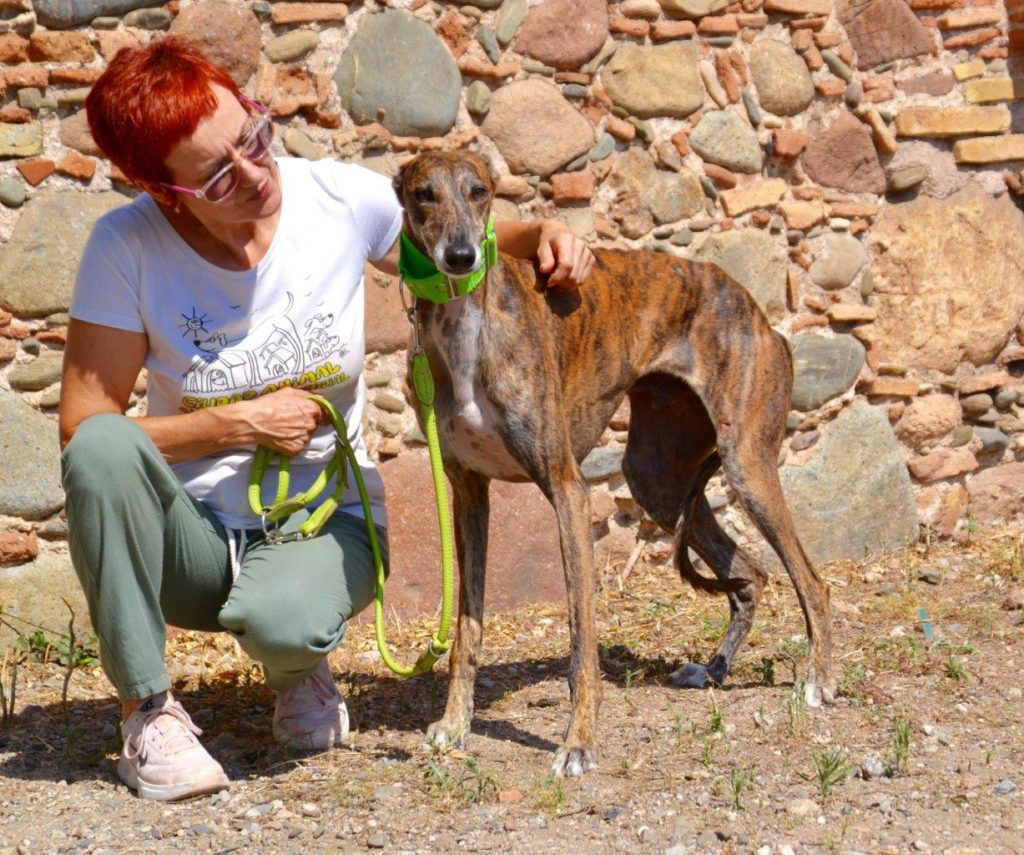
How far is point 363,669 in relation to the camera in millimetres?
4418

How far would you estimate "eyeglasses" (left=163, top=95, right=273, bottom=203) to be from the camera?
313 cm

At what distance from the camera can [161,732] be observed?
3.22m

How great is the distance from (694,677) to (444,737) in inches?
37.8

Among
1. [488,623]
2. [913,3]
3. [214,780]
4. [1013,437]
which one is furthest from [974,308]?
[214,780]

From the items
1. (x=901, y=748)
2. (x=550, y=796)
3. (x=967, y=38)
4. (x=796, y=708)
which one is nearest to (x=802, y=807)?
(x=901, y=748)

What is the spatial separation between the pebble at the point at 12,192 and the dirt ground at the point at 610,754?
141 cm

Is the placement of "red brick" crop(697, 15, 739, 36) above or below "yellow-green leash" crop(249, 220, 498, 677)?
above

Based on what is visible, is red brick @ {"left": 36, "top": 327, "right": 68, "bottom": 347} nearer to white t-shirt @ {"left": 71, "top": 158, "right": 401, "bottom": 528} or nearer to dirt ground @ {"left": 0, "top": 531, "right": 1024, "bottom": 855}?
dirt ground @ {"left": 0, "top": 531, "right": 1024, "bottom": 855}

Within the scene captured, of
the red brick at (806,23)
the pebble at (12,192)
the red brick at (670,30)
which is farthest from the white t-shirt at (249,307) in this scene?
the red brick at (806,23)

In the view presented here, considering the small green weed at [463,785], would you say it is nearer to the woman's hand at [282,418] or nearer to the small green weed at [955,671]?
the woman's hand at [282,418]

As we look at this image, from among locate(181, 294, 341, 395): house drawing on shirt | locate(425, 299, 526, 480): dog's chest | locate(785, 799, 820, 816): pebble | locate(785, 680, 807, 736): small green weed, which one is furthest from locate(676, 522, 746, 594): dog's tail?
locate(181, 294, 341, 395): house drawing on shirt

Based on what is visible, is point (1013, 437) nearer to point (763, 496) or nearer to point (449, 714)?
point (763, 496)

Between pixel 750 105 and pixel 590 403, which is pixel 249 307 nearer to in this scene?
pixel 590 403

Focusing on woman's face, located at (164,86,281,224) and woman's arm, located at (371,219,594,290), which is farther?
woman's arm, located at (371,219,594,290)
